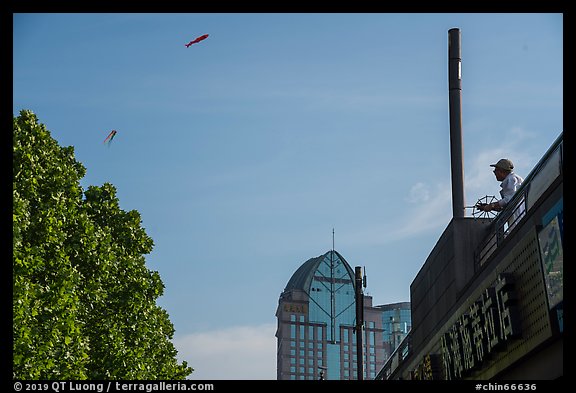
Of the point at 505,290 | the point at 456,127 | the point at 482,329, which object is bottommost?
the point at 482,329

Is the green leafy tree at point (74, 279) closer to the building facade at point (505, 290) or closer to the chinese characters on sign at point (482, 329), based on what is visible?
the building facade at point (505, 290)

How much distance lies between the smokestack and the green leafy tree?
10910mm

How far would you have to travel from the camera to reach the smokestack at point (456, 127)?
74.0 ft

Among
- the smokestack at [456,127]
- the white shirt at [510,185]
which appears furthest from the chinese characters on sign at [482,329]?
the smokestack at [456,127]

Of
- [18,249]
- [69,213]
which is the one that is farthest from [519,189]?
[69,213]

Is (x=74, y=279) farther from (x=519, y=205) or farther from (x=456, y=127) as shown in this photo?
(x=519, y=205)

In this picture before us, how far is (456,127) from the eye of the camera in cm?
2273

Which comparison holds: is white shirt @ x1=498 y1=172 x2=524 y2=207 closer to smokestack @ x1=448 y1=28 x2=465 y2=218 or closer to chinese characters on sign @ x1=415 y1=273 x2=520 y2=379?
chinese characters on sign @ x1=415 y1=273 x2=520 y2=379

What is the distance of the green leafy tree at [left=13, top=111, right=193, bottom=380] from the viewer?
79.2 feet

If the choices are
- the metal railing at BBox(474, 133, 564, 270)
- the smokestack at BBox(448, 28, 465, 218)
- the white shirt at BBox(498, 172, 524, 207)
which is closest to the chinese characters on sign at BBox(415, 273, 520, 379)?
the metal railing at BBox(474, 133, 564, 270)

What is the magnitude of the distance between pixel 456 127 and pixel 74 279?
11.6 metres

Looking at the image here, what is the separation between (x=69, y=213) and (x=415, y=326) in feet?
35.4

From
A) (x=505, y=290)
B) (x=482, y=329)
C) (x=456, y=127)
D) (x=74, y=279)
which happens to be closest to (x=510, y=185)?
(x=482, y=329)
